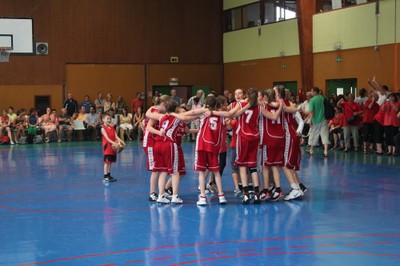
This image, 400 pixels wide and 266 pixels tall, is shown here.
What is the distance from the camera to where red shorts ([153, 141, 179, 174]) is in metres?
10.2

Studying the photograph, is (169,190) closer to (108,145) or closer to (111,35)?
(108,145)

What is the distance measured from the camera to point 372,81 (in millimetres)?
21297

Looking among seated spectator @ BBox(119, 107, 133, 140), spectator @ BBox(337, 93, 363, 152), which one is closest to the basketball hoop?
seated spectator @ BBox(119, 107, 133, 140)

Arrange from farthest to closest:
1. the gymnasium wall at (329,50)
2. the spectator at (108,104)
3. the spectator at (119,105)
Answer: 1. the spectator at (119,105)
2. the spectator at (108,104)
3. the gymnasium wall at (329,50)

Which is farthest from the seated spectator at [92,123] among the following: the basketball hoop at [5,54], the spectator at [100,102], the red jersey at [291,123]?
the red jersey at [291,123]

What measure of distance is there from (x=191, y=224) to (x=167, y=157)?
1.73 meters

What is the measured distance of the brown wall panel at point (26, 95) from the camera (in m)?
27.8

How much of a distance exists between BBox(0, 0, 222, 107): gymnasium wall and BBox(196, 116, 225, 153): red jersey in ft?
64.2

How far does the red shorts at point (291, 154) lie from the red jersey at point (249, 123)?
24.1 inches

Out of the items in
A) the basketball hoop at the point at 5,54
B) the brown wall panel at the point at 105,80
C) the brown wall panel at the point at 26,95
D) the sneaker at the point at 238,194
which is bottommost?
the sneaker at the point at 238,194

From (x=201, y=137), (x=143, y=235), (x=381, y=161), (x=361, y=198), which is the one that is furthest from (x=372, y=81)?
(x=143, y=235)

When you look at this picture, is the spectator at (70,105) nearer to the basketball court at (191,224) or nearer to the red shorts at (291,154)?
the basketball court at (191,224)

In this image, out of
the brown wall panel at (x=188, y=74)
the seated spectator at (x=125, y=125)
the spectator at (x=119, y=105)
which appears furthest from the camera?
the brown wall panel at (x=188, y=74)

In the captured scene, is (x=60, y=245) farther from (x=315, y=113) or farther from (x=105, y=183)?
(x=315, y=113)
